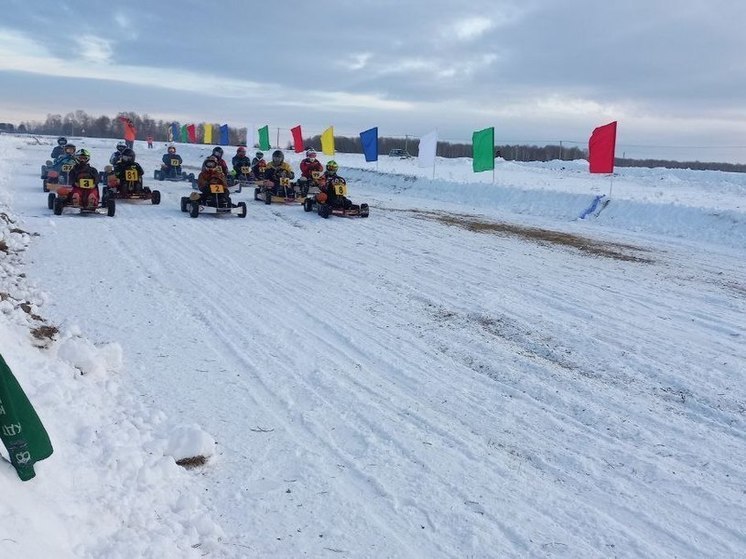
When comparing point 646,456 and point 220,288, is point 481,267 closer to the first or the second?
point 220,288

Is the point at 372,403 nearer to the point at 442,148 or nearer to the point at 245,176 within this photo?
the point at 245,176

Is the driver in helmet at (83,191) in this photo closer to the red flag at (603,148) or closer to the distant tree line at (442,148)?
the red flag at (603,148)

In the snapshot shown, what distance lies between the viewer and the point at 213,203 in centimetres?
1653

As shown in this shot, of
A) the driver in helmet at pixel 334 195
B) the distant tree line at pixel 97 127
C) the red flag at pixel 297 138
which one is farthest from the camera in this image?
the distant tree line at pixel 97 127

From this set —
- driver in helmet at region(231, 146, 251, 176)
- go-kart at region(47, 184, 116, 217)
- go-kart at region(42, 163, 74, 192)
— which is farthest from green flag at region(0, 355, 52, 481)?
driver in helmet at region(231, 146, 251, 176)

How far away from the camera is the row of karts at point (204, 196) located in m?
15.4

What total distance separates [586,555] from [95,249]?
1001 cm

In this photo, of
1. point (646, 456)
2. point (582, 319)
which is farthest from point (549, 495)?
point (582, 319)

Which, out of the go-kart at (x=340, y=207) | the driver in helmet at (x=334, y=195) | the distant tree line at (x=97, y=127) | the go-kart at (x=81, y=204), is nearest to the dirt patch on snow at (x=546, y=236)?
the go-kart at (x=340, y=207)

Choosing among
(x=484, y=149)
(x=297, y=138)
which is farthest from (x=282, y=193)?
(x=297, y=138)

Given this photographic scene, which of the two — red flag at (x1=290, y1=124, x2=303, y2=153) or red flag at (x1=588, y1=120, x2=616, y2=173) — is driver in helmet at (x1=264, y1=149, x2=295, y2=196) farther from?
red flag at (x1=290, y1=124, x2=303, y2=153)

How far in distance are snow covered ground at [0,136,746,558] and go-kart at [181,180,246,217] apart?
457cm

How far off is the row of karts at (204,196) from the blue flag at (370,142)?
25.9ft

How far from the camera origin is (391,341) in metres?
7.14
